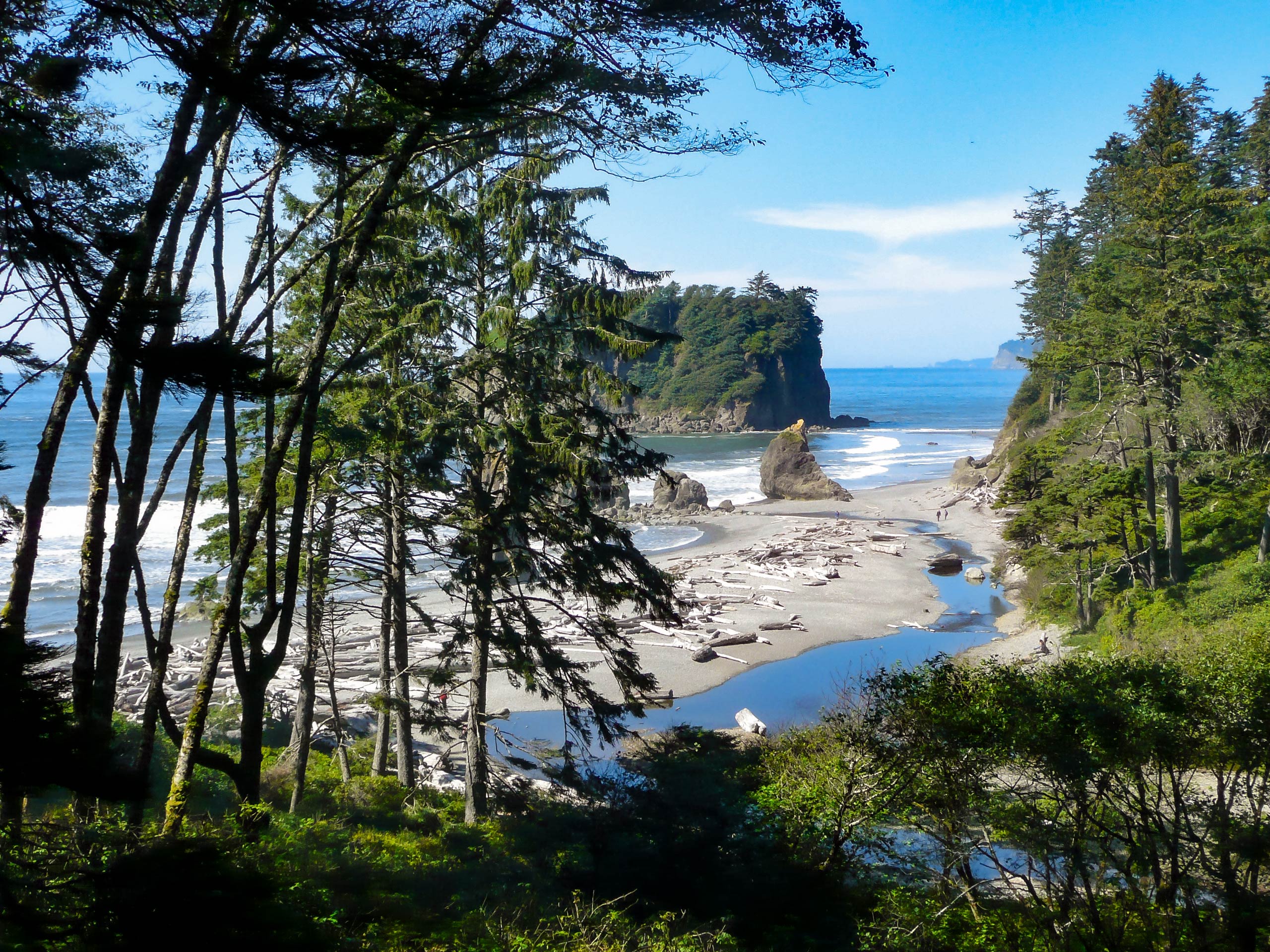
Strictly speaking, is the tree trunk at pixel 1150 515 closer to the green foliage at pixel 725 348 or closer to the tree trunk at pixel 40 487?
the tree trunk at pixel 40 487

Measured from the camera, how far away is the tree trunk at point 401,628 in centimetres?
1068

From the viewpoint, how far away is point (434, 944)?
5.13 meters

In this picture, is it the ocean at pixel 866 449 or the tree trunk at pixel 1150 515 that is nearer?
the tree trunk at pixel 1150 515

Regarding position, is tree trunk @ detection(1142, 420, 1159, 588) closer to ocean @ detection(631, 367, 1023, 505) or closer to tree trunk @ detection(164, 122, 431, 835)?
ocean @ detection(631, 367, 1023, 505)

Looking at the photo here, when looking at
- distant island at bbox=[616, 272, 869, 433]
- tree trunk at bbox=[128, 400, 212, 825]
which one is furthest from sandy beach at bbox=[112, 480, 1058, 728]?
distant island at bbox=[616, 272, 869, 433]

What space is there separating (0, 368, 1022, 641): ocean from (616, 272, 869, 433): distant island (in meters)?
3.22

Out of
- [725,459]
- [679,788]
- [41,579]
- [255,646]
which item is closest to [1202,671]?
[679,788]

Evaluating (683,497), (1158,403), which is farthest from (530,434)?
(683,497)

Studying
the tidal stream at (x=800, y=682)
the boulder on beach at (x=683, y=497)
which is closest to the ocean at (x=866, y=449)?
the boulder on beach at (x=683, y=497)

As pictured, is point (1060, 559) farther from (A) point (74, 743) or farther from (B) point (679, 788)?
(A) point (74, 743)

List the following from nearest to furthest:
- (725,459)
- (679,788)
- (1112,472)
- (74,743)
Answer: (74,743) → (679,788) → (1112,472) → (725,459)

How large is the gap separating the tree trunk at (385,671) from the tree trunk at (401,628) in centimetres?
10

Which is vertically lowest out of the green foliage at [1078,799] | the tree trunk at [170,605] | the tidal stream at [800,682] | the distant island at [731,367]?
the tidal stream at [800,682]

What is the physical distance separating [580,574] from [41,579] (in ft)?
67.7
